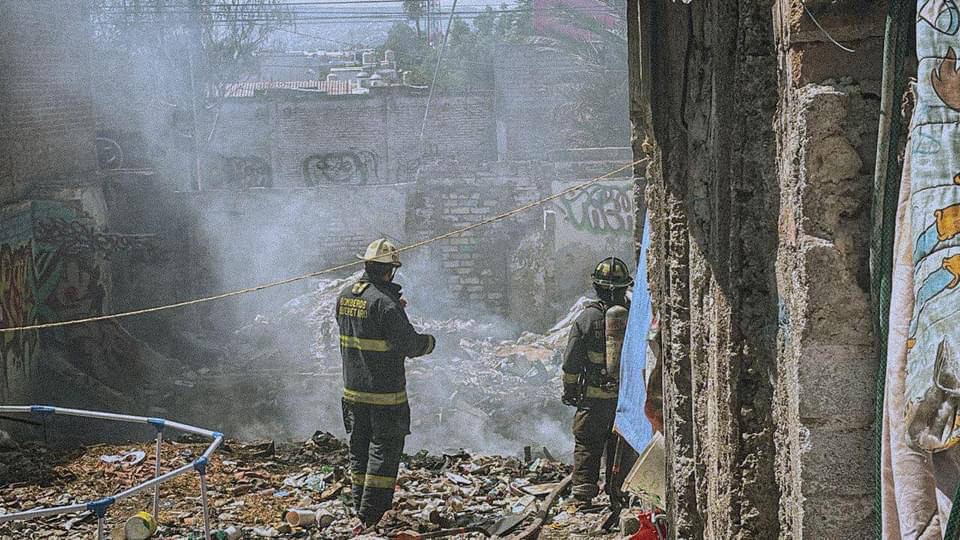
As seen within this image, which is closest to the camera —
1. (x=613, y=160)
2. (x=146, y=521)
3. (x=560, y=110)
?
(x=146, y=521)

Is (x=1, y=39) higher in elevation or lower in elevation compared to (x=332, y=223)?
higher

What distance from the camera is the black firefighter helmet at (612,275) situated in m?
7.82

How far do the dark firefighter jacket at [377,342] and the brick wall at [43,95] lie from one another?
8.74 meters

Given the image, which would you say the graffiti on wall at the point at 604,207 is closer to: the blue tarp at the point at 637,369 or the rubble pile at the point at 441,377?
the rubble pile at the point at 441,377

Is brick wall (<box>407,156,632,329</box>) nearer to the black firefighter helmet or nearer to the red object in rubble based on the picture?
the black firefighter helmet

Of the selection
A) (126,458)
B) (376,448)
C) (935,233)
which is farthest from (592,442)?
(935,233)

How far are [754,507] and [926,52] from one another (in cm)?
167

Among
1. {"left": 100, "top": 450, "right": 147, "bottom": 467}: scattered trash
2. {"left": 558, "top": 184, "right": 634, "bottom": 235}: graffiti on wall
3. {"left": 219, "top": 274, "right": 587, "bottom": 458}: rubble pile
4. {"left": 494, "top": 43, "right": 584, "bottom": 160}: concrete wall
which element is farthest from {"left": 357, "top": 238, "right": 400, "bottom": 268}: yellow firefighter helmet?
{"left": 494, "top": 43, "right": 584, "bottom": 160}: concrete wall

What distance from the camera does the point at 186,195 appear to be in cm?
1950

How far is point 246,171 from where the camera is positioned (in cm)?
3041

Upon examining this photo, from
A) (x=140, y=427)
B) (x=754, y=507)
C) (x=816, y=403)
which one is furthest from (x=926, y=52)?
(x=140, y=427)

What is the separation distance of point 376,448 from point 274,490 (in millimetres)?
1926

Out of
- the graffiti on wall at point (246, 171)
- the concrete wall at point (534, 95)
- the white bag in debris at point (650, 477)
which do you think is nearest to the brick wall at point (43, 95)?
the white bag in debris at point (650, 477)

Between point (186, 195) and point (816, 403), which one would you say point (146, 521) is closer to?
point (816, 403)
